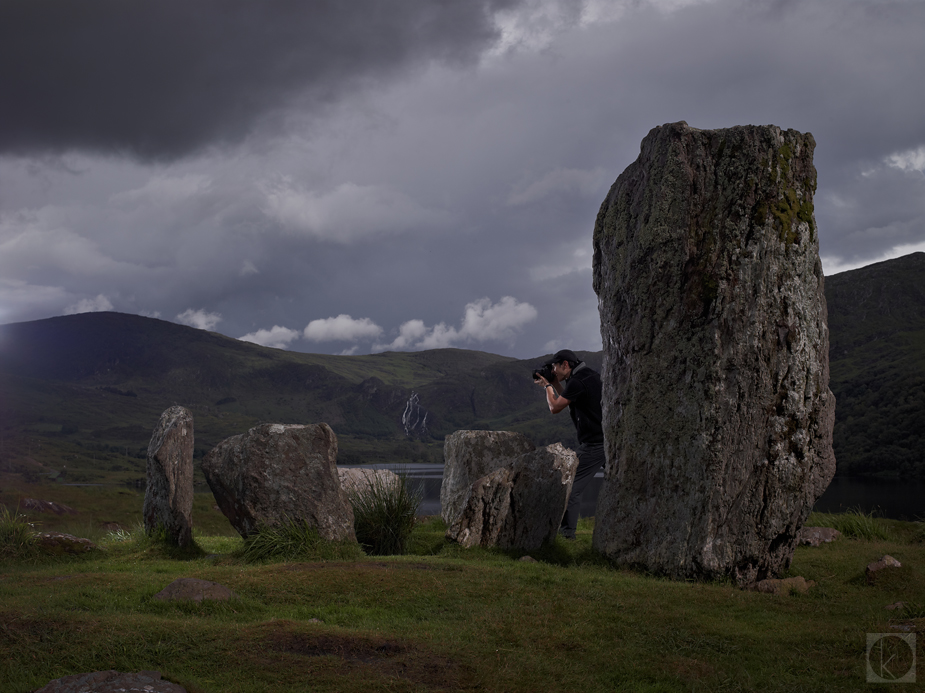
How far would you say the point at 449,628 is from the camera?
23.4 feet

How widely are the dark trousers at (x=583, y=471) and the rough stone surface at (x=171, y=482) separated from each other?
804 centimetres

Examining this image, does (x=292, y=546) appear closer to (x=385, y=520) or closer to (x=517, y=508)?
(x=385, y=520)

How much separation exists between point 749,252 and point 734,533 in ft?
14.9

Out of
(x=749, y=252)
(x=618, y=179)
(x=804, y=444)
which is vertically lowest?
(x=804, y=444)

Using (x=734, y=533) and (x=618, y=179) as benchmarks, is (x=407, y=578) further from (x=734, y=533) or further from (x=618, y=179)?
(x=618, y=179)

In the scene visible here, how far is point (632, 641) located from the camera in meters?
6.85

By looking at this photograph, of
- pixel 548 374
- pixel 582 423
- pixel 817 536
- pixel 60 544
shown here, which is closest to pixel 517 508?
pixel 582 423

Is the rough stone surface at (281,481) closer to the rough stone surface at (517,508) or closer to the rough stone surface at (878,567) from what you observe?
the rough stone surface at (517,508)

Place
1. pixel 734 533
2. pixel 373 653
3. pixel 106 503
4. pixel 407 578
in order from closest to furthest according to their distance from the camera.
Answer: pixel 373 653 < pixel 407 578 < pixel 734 533 < pixel 106 503

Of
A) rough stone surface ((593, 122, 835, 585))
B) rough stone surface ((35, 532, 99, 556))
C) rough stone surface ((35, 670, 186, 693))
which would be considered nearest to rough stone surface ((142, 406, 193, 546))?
rough stone surface ((35, 532, 99, 556))

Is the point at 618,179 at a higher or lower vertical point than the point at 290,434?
higher

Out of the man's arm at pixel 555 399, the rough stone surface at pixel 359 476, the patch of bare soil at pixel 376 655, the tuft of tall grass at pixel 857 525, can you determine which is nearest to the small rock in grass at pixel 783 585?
the man's arm at pixel 555 399

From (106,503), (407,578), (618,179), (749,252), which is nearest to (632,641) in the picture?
(407,578)

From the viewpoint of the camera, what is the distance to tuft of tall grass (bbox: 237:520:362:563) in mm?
11492
